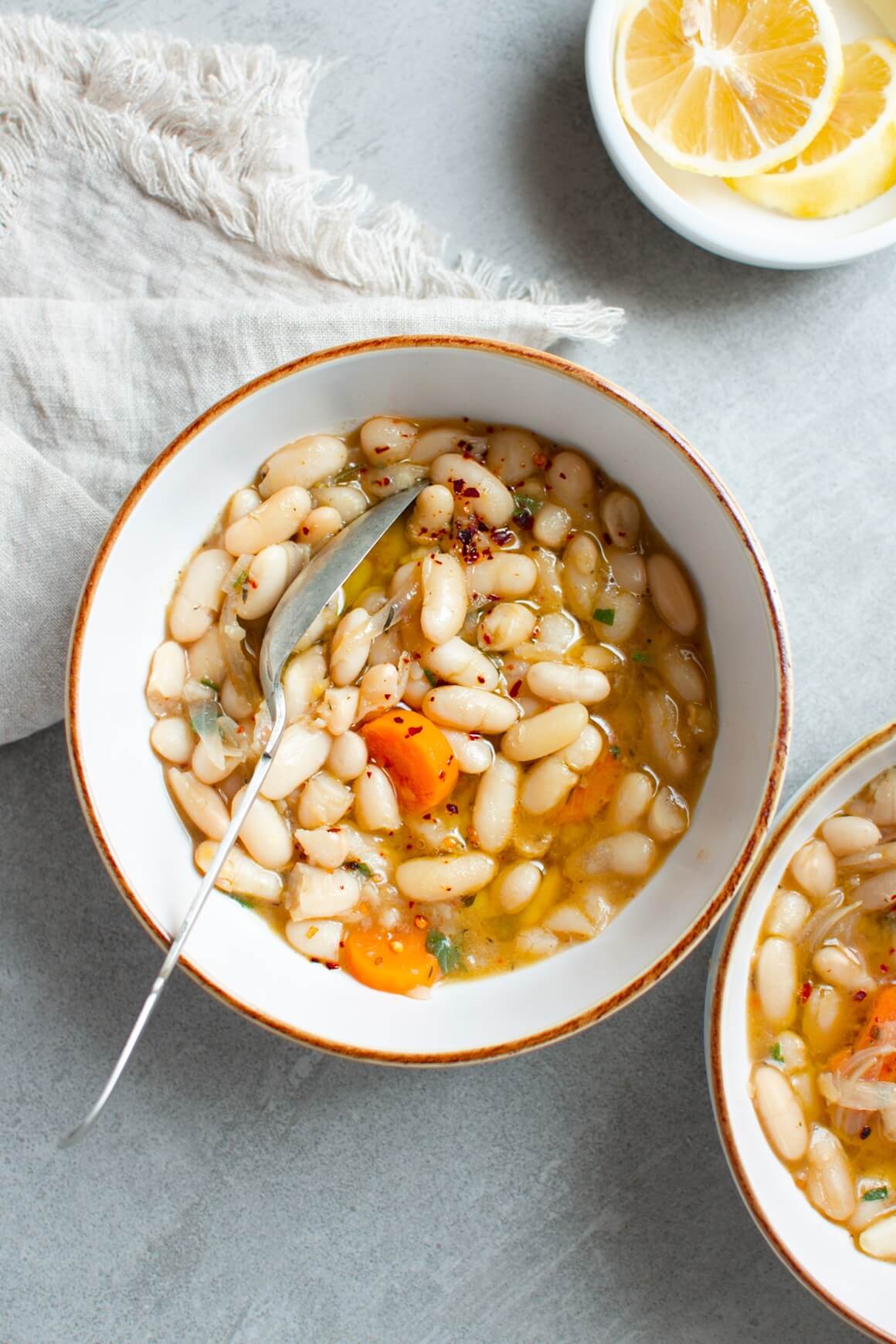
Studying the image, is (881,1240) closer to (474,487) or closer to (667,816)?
(667,816)

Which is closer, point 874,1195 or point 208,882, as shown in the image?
point 208,882

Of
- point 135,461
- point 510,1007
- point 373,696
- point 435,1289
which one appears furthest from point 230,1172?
point 135,461

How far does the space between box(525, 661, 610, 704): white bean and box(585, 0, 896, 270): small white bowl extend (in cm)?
68

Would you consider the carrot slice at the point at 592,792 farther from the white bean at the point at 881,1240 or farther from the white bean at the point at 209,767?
the white bean at the point at 881,1240

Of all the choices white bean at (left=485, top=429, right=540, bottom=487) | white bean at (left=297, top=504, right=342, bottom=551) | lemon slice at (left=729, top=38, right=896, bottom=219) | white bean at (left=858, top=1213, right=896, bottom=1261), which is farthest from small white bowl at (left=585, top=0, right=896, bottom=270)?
white bean at (left=858, top=1213, right=896, bottom=1261)

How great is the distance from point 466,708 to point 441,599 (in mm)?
148

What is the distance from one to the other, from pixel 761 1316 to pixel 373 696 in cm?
114

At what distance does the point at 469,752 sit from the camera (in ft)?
4.70

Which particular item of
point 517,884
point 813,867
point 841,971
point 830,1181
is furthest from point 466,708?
point 830,1181

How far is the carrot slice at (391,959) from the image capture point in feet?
4.72

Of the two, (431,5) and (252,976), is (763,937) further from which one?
(431,5)

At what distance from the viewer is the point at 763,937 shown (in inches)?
59.5

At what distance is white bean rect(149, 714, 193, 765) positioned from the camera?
1.45m

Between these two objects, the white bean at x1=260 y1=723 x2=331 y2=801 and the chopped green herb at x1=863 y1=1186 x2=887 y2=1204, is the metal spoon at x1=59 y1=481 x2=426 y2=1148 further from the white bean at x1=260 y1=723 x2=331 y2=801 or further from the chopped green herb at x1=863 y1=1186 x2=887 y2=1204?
the chopped green herb at x1=863 y1=1186 x2=887 y2=1204
